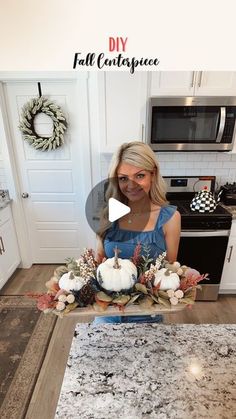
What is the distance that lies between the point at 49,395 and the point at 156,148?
1920 mm

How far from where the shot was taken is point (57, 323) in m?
2.25

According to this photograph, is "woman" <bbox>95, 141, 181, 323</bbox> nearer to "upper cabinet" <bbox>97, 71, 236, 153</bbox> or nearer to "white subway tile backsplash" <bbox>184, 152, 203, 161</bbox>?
"upper cabinet" <bbox>97, 71, 236, 153</bbox>

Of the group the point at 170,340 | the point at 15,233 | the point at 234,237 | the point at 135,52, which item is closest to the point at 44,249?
the point at 15,233

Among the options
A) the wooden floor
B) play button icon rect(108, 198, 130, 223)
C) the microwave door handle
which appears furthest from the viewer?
the microwave door handle

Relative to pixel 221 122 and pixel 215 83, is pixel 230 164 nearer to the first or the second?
pixel 221 122

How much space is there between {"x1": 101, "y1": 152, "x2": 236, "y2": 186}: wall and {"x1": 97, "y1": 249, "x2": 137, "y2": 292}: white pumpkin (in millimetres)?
1869

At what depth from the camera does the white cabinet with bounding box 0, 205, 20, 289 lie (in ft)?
8.37

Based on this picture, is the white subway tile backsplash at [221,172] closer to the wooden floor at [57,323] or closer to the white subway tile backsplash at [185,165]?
the white subway tile backsplash at [185,165]

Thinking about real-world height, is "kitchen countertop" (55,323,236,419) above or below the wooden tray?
below

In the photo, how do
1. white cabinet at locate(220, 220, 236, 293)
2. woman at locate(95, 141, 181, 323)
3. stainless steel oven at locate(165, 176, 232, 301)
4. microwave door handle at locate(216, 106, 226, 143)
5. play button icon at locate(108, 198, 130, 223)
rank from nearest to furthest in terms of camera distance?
play button icon at locate(108, 198, 130, 223), woman at locate(95, 141, 181, 323), microwave door handle at locate(216, 106, 226, 143), stainless steel oven at locate(165, 176, 232, 301), white cabinet at locate(220, 220, 236, 293)

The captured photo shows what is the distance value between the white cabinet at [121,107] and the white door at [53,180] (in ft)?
1.63

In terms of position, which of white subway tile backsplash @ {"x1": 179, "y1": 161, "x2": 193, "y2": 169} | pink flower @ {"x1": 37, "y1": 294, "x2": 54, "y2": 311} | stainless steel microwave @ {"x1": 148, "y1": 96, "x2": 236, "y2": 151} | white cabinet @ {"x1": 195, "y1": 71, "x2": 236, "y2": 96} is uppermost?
white cabinet @ {"x1": 195, "y1": 71, "x2": 236, "y2": 96}

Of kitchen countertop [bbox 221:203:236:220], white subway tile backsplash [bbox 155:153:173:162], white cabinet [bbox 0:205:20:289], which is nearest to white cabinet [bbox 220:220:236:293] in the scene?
kitchen countertop [bbox 221:203:236:220]

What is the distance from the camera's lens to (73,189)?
9.14ft
